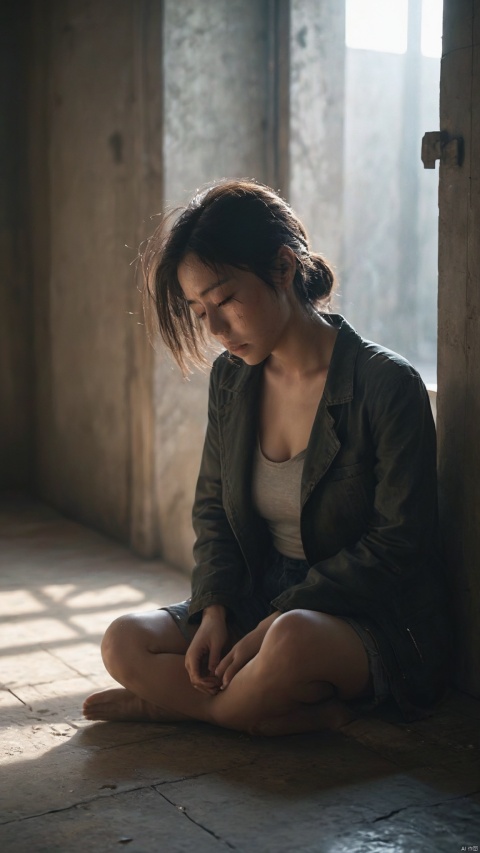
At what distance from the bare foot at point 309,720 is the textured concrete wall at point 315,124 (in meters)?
2.08

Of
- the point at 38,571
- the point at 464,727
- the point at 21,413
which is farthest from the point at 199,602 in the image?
the point at 21,413

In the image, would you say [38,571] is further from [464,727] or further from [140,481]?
[464,727]

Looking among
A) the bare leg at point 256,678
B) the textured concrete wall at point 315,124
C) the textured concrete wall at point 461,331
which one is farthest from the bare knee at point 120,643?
the textured concrete wall at point 315,124

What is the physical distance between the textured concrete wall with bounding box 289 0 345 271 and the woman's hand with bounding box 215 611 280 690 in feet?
6.62

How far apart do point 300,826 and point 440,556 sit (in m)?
0.91

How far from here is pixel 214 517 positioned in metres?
2.98

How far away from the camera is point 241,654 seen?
259 cm

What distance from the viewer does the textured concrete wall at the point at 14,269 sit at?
5.86 metres

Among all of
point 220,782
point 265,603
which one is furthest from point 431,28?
point 220,782

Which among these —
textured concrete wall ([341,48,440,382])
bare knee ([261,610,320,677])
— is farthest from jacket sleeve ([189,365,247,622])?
textured concrete wall ([341,48,440,382])

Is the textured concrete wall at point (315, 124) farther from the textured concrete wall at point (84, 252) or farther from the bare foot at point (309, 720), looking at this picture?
the bare foot at point (309, 720)

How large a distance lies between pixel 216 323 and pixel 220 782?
3.54 ft

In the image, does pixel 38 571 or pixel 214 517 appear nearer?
pixel 214 517

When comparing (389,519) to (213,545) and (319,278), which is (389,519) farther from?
(319,278)
